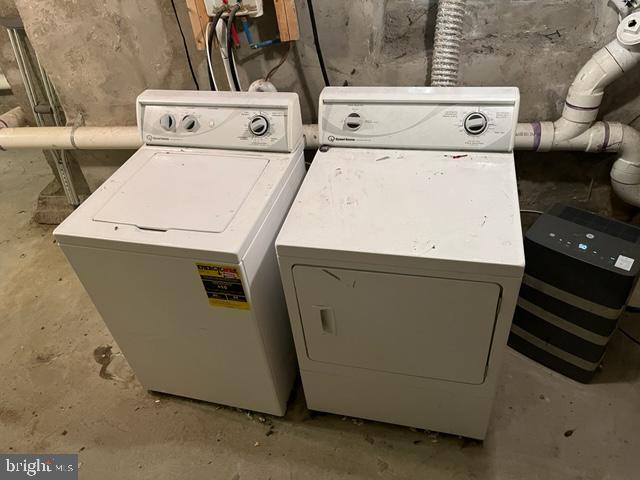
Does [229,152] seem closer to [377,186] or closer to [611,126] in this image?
[377,186]

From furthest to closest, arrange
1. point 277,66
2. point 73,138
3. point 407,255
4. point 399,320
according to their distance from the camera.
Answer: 1. point 73,138
2. point 277,66
3. point 399,320
4. point 407,255

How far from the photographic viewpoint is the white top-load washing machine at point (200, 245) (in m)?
1.19

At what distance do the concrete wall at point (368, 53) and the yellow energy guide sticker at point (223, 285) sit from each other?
102 centimetres

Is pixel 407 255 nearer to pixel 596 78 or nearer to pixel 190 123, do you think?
pixel 190 123

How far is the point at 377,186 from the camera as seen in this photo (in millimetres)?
1291

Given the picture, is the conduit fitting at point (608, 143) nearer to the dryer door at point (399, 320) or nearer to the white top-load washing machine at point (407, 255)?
the white top-load washing machine at point (407, 255)

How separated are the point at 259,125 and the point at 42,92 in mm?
1465

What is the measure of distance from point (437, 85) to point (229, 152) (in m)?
0.75

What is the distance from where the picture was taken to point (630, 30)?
145cm

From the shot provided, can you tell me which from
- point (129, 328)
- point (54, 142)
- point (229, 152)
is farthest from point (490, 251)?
point (54, 142)


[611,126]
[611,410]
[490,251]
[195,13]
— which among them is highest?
[195,13]

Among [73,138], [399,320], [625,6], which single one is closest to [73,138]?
[73,138]

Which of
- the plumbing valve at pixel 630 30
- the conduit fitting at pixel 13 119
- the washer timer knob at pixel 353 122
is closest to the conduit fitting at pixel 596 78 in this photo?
the plumbing valve at pixel 630 30

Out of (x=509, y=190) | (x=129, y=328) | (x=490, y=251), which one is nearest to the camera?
(x=490, y=251)
